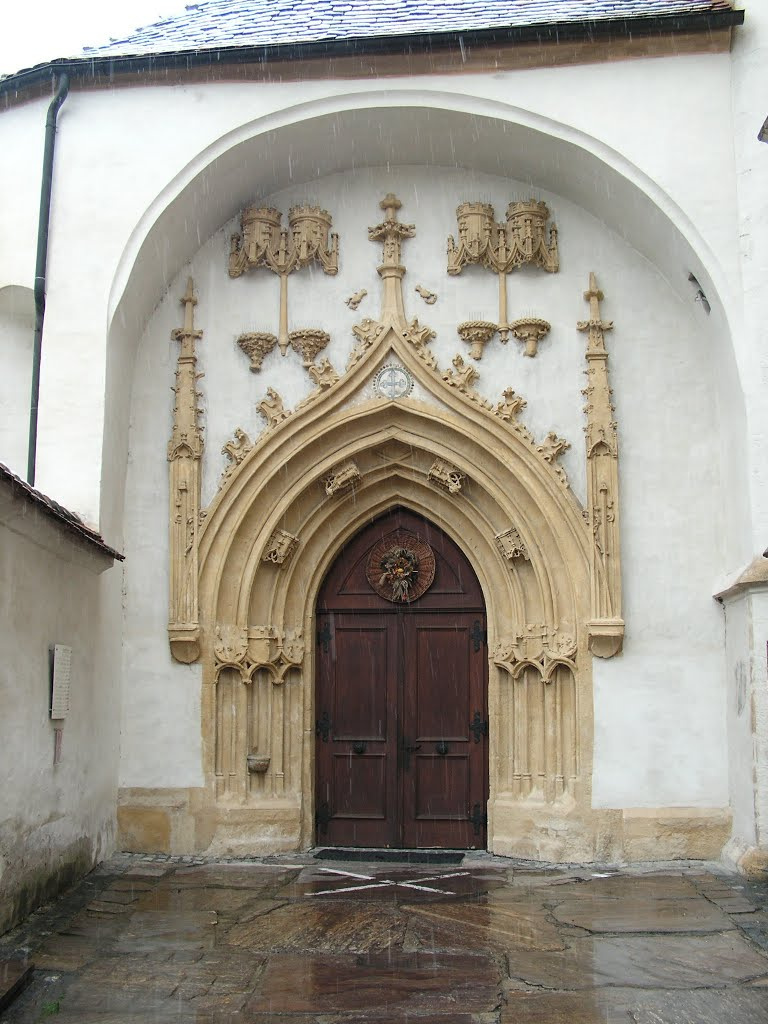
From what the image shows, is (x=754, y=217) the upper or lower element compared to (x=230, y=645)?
upper

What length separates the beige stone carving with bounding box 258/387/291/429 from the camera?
930 cm

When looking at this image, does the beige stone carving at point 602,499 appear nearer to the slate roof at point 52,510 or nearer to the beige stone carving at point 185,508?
the beige stone carving at point 185,508

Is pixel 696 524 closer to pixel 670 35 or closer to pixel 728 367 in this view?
pixel 728 367

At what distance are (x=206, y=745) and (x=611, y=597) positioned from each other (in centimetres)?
326

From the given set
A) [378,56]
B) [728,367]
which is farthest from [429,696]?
[378,56]

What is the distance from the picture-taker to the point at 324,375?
9.31 m

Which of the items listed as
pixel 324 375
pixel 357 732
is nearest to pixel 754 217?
pixel 324 375

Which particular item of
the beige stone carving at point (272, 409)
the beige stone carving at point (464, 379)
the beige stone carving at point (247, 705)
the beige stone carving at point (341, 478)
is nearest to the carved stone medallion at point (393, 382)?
the beige stone carving at point (464, 379)

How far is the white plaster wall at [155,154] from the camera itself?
854 centimetres

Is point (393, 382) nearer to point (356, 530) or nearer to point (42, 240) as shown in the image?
point (356, 530)

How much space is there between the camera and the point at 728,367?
8.49 meters

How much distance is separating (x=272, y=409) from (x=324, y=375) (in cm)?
49

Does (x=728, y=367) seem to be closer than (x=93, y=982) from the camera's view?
No

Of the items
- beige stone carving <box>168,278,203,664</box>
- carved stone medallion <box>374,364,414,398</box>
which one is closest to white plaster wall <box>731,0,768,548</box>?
carved stone medallion <box>374,364,414,398</box>
